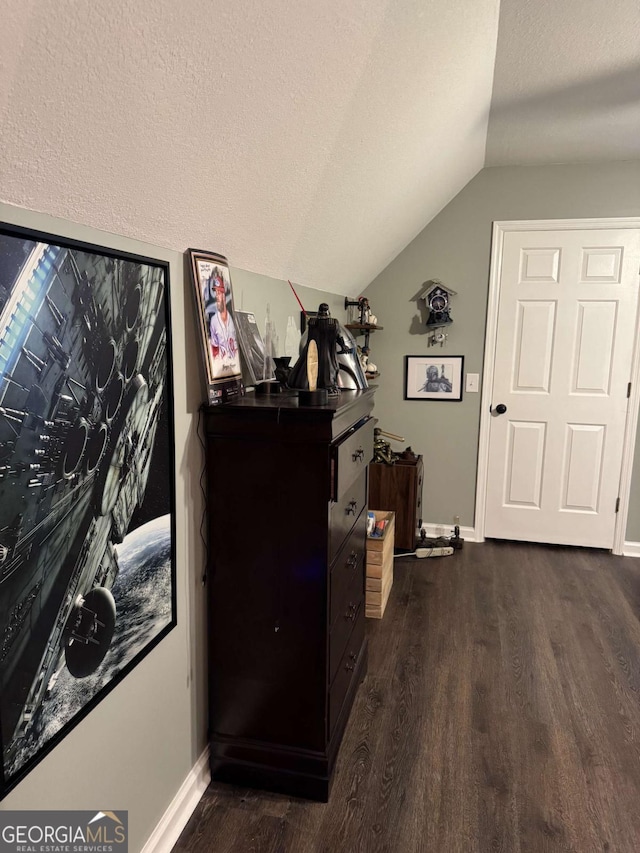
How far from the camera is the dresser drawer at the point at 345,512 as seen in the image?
68.3 inches

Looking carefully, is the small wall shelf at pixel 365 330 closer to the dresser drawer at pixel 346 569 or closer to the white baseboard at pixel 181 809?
the dresser drawer at pixel 346 569

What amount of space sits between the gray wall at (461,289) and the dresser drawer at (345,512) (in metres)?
1.81

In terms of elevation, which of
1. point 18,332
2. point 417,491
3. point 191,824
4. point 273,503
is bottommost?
point 191,824

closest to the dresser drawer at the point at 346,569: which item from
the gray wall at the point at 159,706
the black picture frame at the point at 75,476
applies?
the gray wall at the point at 159,706

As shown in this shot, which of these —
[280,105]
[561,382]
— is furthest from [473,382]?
[280,105]

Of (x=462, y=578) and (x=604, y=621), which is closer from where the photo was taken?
(x=604, y=621)

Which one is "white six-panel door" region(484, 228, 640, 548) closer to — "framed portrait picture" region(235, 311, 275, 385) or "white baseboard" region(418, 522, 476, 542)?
"white baseboard" region(418, 522, 476, 542)

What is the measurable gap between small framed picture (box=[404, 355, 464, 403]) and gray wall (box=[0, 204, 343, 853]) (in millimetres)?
2152

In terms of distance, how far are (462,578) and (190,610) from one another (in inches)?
83.0

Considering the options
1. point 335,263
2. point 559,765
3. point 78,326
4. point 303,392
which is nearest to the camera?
point 78,326

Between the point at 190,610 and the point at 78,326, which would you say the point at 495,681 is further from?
the point at 78,326

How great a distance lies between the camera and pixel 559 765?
6.48ft

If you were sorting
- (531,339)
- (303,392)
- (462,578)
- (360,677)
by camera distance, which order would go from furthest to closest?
1. (531,339)
2. (462,578)
3. (360,677)
4. (303,392)

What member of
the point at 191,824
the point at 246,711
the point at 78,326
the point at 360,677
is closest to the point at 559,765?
the point at 360,677
